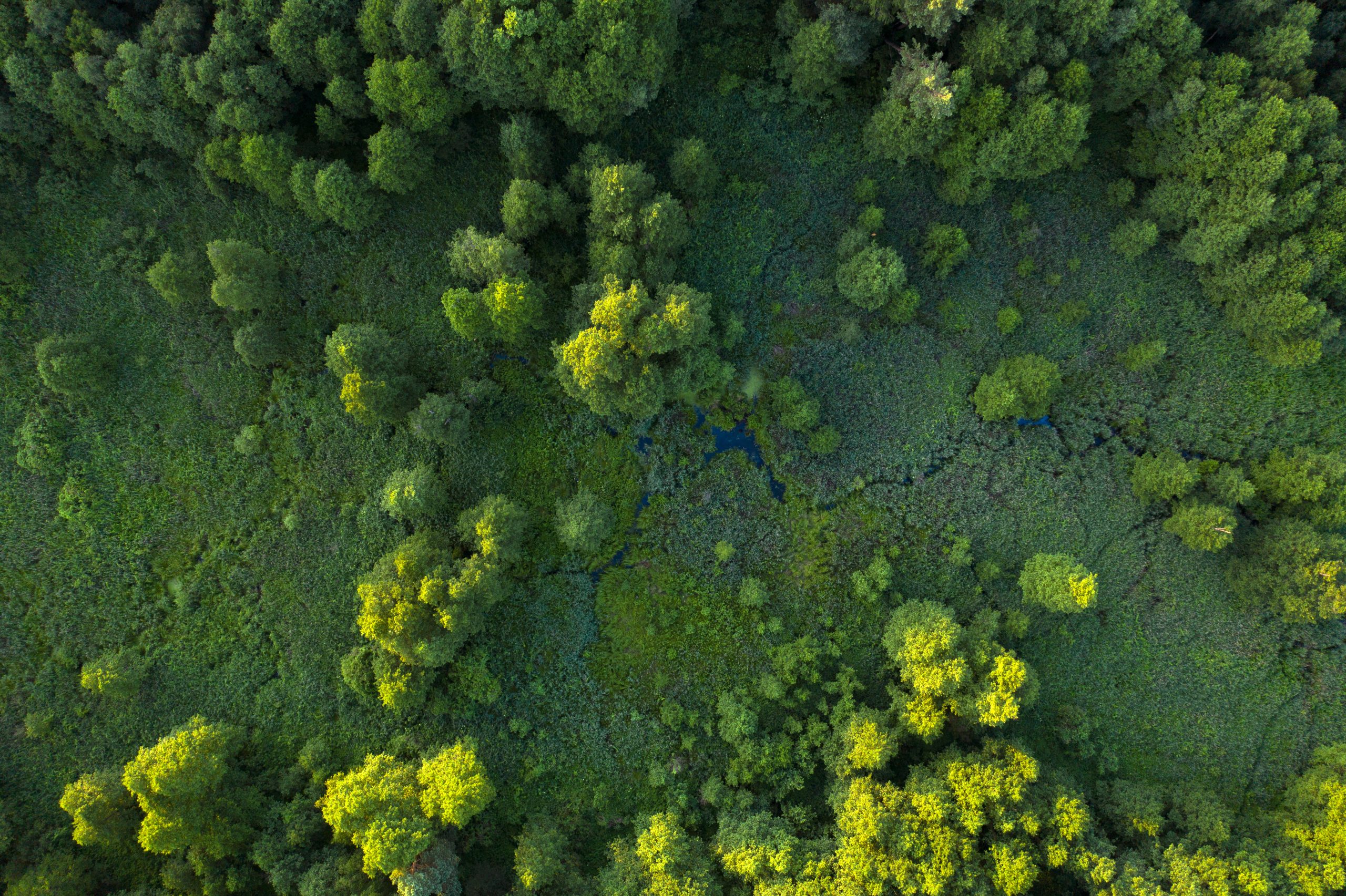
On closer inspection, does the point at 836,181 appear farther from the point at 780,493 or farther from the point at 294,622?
the point at 294,622

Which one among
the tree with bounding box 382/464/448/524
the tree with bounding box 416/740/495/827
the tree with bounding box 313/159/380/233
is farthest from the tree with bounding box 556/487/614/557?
the tree with bounding box 313/159/380/233

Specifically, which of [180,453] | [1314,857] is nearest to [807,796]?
[1314,857]

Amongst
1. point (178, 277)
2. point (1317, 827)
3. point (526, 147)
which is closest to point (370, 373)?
point (178, 277)

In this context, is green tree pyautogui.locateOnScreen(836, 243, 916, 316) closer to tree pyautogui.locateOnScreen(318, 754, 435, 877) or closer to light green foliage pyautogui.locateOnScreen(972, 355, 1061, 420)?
light green foliage pyautogui.locateOnScreen(972, 355, 1061, 420)

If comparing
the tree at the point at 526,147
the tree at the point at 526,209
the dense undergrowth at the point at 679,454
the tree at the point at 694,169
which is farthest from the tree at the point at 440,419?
the tree at the point at 694,169

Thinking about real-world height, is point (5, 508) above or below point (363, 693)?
above

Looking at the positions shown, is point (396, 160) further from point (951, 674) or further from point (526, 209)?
point (951, 674)

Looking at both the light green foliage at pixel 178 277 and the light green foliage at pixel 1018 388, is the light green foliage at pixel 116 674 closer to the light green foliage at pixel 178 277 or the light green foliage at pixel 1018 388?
the light green foliage at pixel 178 277

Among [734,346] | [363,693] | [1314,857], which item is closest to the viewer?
[1314,857]
